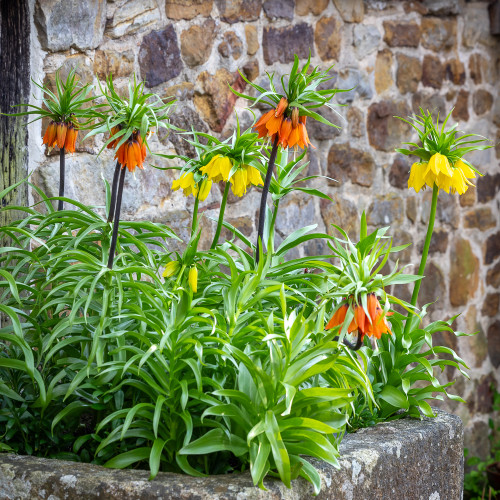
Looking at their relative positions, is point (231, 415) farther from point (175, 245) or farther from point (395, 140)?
point (395, 140)

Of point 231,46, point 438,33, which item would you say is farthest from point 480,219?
point 231,46

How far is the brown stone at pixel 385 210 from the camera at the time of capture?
350cm

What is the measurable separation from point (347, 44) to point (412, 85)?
0.51 metres

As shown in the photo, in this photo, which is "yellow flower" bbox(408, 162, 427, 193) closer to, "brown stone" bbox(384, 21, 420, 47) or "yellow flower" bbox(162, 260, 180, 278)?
"yellow flower" bbox(162, 260, 180, 278)

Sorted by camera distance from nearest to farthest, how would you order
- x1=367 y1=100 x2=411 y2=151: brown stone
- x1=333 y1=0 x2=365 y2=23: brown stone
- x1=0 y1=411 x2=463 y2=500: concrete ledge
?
x1=0 y1=411 x2=463 y2=500: concrete ledge
x1=333 y1=0 x2=365 y2=23: brown stone
x1=367 y1=100 x2=411 y2=151: brown stone

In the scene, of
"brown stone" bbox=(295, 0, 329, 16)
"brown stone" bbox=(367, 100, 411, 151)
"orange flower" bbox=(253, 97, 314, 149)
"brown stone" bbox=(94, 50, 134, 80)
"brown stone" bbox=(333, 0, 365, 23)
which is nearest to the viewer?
"orange flower" bbox=(253, 97, 314, 149)

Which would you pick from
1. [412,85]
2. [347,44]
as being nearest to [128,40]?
[347,44]

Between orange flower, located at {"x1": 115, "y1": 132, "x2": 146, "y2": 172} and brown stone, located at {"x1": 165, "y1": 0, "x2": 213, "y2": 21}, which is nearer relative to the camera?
orange flower, located at {"x1": 115, "y1": 132, "x2": 146, "y2": 172}

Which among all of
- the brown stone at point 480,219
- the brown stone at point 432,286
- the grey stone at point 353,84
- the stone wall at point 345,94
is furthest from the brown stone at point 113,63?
the brown stone at point 480,219

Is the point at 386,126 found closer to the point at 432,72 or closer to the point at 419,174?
the point at 432,72

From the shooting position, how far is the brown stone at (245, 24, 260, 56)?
2865 mm

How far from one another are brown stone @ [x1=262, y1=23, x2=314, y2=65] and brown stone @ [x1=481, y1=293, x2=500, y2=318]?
1882mm

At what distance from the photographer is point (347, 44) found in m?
3.36

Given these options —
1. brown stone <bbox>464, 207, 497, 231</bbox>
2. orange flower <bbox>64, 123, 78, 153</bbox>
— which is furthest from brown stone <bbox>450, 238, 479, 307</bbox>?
orange flower <bbox>64, 123, 78, 153</bbox>
